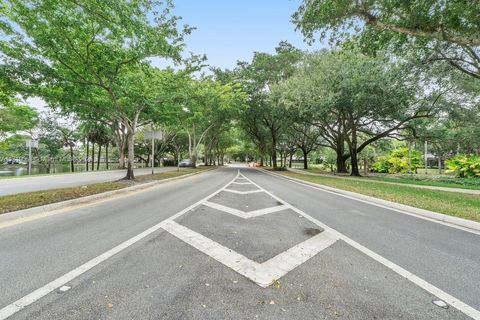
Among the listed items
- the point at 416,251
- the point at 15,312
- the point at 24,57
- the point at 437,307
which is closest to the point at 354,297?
the point at 437,307

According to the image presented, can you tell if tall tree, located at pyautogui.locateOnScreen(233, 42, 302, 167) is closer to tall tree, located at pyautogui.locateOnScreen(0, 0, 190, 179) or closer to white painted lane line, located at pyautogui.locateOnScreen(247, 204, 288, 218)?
tall tree, located at pyautogui.locateOnScreen(0, 0, 190, 179)

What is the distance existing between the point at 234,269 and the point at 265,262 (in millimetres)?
449

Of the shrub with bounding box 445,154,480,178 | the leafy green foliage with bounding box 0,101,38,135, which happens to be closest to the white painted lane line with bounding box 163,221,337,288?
the shrub with bounding box 445,154,480,178

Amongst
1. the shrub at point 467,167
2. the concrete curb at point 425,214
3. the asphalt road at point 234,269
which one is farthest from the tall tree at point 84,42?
the shrub at point 467,167

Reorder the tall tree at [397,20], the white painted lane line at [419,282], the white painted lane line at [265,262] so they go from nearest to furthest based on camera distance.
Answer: the white painted lane line at [419,282], the white painted lane line at [265,262], the tall tree at [397,20]

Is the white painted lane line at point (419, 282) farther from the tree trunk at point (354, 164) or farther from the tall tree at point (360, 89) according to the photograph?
the tree trunk at point (354, 164)

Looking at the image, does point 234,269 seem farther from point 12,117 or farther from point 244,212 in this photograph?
point 12,117

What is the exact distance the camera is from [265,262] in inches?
119

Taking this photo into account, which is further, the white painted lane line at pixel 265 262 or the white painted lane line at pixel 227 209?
the white painted lane line at pixel 227 209

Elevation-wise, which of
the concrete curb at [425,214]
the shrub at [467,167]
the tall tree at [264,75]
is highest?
the tall tree at [264,75]

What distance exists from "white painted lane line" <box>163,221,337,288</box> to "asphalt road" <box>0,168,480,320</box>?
2cm

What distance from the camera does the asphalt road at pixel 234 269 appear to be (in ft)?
6.89

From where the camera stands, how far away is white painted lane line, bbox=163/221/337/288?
2.73 meters

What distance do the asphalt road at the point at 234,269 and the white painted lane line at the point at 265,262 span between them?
0.02 metres
